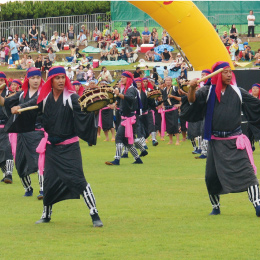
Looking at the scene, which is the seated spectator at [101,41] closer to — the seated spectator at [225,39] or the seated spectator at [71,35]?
the seated spectator at [71,35]

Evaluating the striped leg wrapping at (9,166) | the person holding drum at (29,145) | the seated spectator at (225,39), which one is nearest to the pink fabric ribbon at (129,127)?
the striped leg wrapping at (9,166)

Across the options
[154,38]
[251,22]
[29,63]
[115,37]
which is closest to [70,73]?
[29,63]

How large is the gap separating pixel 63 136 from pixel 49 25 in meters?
34.3

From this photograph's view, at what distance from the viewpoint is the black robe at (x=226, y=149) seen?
375 inches

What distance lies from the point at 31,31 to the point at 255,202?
33000 millimetres

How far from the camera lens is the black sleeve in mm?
9031

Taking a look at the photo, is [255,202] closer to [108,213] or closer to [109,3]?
[108,213]

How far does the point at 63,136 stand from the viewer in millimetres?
9203

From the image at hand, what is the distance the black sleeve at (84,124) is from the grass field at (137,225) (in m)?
1.15

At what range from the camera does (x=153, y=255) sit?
751 cm

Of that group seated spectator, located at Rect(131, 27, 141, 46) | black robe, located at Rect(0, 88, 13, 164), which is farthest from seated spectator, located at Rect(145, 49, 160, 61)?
black robe, located at Rect(0, 88, 13, 164)

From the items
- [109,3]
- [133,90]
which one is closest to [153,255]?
[133,90]

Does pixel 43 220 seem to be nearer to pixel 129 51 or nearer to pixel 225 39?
pixel 225 39

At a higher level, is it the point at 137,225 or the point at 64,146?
the point at 64,146
